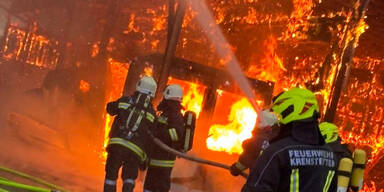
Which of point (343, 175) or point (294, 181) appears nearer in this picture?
point (294, 181)

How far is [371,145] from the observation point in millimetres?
8523

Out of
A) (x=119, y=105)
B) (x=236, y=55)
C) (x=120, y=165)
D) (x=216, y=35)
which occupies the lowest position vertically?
(x=120, y=165)

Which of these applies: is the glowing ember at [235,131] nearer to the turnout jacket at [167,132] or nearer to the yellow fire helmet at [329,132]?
the turnout jacket at [167,132]

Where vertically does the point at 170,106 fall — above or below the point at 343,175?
above

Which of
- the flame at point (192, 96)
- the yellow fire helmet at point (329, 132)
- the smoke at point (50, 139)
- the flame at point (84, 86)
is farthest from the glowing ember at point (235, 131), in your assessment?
the yellow fire helmet at point (329, 132)

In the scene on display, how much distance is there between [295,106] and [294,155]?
0.33 m

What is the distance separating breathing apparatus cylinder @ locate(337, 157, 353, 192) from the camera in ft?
9.52

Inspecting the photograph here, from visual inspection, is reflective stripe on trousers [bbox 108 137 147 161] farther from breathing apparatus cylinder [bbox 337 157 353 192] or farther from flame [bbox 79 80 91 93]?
flame [bbox 79 80 91 93]

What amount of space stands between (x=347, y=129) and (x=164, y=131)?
4.86 m

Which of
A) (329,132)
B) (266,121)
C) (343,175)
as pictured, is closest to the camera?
(343,175)

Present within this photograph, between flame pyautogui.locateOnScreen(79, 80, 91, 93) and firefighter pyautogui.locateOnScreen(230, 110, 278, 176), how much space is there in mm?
7218

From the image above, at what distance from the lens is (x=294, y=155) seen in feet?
8.50

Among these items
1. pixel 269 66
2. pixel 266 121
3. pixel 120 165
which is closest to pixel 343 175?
pixel 266 121

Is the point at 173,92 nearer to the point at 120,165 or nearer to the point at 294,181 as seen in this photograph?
the point at 120,165
